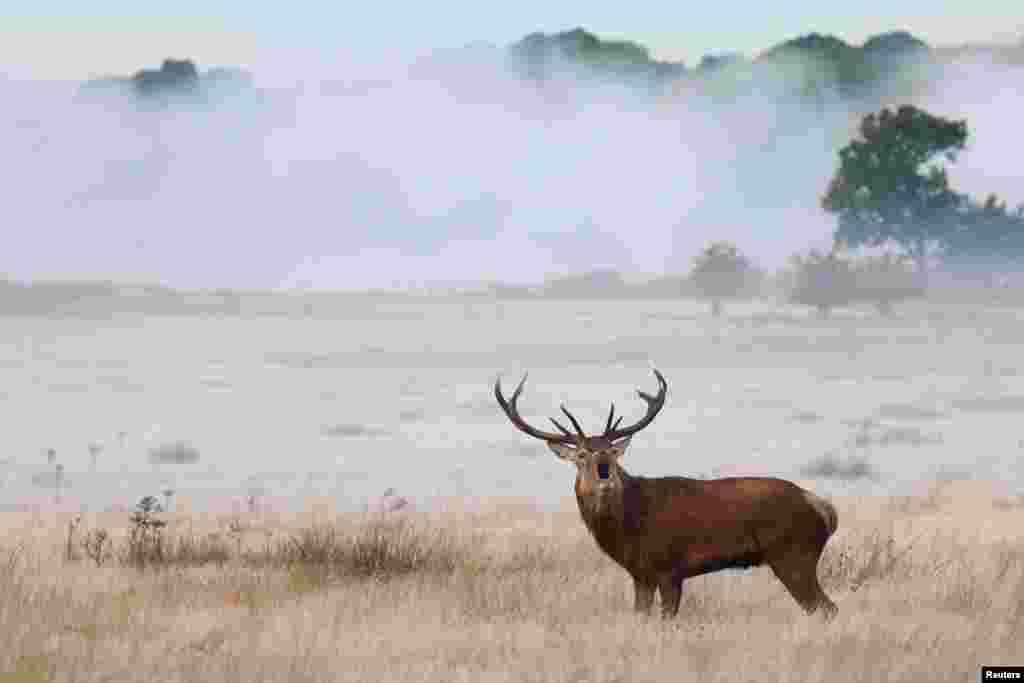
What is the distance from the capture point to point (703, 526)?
34.9ft

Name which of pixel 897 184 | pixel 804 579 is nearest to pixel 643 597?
pixel 804 579

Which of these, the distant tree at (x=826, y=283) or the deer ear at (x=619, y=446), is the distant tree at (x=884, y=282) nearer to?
the distant tree at (x=826, y=283)

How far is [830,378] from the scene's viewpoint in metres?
44.1

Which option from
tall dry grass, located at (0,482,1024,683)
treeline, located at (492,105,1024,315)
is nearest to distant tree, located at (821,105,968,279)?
treeline, located at (492,105,1024,315)

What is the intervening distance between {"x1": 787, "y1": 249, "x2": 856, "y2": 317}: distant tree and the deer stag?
58600 millimetres

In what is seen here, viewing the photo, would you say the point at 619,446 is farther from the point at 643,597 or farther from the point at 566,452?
the point at 643,597

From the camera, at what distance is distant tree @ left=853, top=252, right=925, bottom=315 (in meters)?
69.1

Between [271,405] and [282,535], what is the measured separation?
18545mm

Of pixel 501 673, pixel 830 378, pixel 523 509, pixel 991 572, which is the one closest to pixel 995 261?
pixel 830 378

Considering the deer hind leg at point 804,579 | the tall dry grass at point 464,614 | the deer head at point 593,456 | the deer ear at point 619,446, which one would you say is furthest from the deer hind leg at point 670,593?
the deer ear at point 619,446

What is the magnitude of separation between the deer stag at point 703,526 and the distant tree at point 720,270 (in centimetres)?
6369

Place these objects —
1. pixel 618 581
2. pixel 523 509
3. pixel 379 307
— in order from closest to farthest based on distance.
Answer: pixel 618 581 → pixel 523 509 → pixel 379 307

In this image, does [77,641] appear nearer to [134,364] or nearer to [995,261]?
[134,364]

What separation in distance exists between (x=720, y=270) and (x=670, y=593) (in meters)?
63.9
